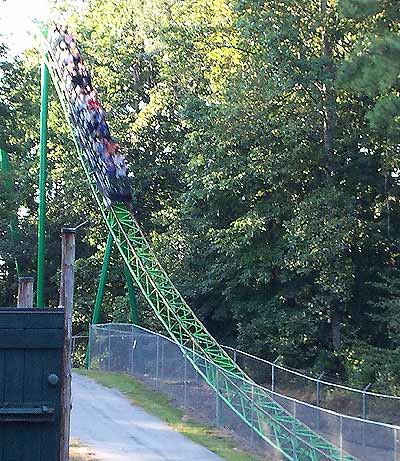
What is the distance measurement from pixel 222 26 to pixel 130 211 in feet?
26.6

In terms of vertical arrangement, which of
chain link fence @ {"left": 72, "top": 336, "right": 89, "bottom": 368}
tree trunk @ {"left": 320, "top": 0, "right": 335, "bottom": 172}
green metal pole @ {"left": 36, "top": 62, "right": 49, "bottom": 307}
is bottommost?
chain link fence @ {"left": 72, "top": 336, "right": 89, "bottom": 368}

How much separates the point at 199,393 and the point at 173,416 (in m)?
1.09

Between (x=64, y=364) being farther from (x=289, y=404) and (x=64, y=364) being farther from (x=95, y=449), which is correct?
(x=289, y=404)

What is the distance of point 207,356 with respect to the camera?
20219mm

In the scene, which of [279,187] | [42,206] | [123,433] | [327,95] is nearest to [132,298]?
[42,206]

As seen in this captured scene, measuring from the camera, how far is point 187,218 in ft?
98.6

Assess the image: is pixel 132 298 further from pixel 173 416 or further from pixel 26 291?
pixel 26 291

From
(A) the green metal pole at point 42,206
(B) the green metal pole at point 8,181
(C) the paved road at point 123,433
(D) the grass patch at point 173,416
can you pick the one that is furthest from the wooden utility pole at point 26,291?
(B) the green metal pole at point 8,181

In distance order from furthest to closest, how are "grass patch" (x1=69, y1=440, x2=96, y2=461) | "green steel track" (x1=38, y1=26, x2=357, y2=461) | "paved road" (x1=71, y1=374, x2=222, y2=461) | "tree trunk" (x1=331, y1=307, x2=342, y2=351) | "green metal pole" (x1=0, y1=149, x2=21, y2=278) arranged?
1. "tree trunk" (x1=331, y1=307, x2=342, y2=351)
2. "green metal pole" (x1=0, y1=149, x2=21, y2=278)
3. "green steel track" (x1=38, y1=26, x2=357, y2=461)
4. "paved road" (x1=71, y1=374, x2=222, y2=461)
5. "grass patch" (x1=69, y1=440, x2=96, y2=461)

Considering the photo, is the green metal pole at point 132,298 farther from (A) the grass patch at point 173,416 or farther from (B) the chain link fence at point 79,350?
(A) the grass patch at point 173,416

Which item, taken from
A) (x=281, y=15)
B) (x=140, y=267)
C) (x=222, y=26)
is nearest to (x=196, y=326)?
(x=140, y=267)

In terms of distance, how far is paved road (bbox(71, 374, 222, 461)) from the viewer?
47.3 ft

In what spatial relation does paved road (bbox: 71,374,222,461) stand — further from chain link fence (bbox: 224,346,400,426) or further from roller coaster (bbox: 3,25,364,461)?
chain link fence (bbox: 224,346,400,426)

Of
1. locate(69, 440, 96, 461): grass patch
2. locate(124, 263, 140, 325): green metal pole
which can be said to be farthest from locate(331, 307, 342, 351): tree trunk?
locate(69, 440, 96, 461): grass patch
